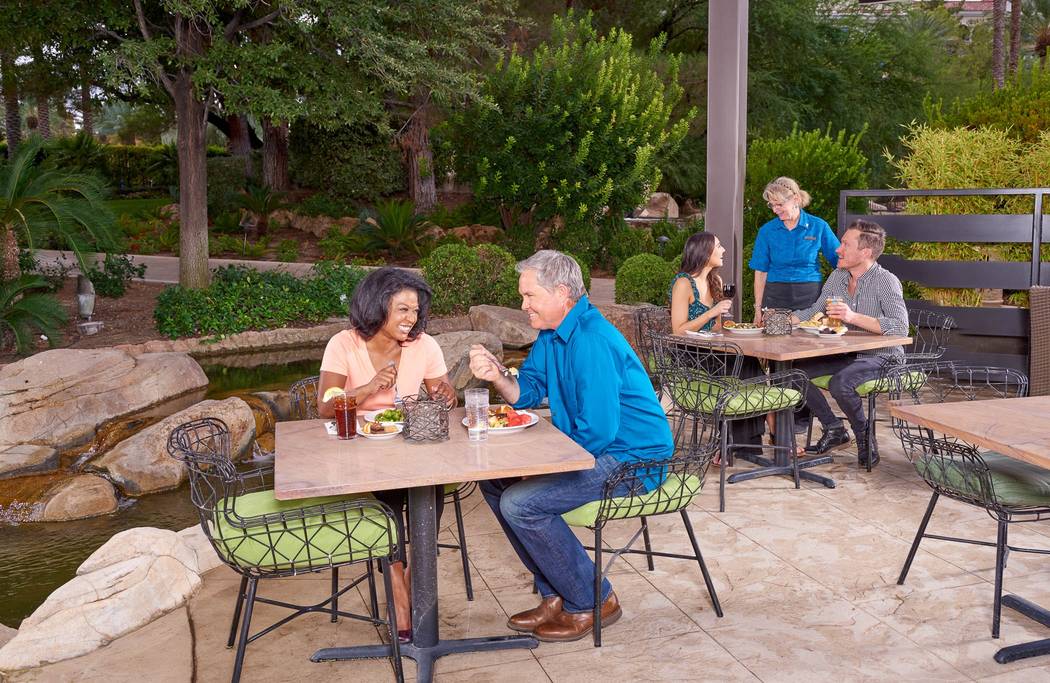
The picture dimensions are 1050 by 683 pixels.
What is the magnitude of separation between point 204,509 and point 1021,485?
2.80m

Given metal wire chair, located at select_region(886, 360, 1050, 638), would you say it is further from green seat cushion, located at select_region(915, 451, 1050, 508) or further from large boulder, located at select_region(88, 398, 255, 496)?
large boulder, located at select_region(88, 398, 255, 496)

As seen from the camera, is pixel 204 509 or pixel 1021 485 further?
pixel 1021 485

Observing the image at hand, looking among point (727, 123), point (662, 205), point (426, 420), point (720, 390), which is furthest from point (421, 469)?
point (662, 205)

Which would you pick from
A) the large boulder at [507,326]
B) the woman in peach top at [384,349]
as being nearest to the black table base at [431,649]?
the woman in peach top at [384,349]

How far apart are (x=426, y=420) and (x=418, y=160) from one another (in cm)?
1639

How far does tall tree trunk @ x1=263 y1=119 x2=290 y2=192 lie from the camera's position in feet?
67.9

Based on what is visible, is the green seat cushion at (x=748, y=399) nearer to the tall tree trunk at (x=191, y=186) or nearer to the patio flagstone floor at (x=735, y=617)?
the patio flagstone floor at (x=735, y=617)

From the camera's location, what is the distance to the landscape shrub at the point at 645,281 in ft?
33.6

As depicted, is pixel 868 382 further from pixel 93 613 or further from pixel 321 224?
pixel 321 224

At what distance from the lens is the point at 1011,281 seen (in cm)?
703

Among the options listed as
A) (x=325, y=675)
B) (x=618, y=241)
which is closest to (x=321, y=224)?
(x=618, y=241)

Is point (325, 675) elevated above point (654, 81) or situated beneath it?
situated beneath

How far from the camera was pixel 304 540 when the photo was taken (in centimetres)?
299

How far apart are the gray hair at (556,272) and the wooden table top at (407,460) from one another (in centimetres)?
49
